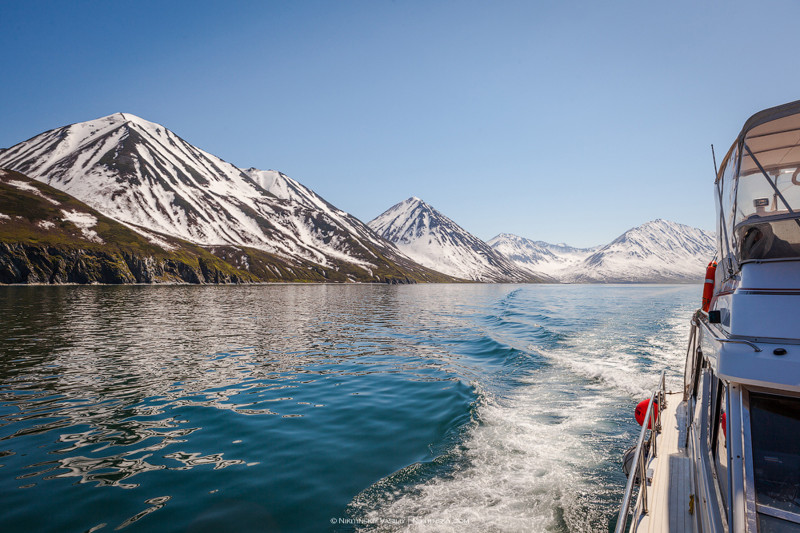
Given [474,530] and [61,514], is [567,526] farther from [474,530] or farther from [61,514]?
[61,514]

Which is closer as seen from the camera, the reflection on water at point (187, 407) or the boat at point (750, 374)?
the boat at point (750, 374)

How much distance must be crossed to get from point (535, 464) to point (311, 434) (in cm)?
714

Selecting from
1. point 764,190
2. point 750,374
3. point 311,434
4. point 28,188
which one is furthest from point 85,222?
point 750,374

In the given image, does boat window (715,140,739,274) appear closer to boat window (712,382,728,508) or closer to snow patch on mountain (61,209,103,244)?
boat window (712,382,728,508)

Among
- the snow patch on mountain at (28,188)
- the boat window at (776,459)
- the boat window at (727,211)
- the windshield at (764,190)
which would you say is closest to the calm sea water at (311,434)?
the boat window at (776,459)

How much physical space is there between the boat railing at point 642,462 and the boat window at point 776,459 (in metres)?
1.52

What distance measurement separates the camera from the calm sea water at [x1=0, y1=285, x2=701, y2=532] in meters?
8.59

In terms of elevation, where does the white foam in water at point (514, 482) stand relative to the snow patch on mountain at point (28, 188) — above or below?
below

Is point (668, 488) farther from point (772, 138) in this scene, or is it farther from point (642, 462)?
point (772, 138)

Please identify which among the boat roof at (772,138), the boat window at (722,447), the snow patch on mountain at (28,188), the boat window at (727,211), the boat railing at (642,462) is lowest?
the boat railing at (642,462)

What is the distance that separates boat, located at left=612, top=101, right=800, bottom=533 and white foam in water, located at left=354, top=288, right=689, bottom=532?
6.85 feet

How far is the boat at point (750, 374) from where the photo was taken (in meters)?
4.94

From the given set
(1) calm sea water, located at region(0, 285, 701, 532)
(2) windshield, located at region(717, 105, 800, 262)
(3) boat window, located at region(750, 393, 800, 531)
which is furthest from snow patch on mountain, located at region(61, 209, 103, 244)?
(3) boat window, located at region(750, 393, 800, 531)

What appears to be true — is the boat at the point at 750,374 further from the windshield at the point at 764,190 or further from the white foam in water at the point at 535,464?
the white foam in water at the point at 535,464
